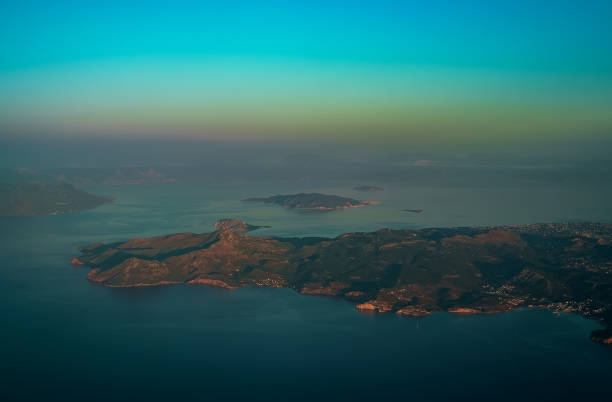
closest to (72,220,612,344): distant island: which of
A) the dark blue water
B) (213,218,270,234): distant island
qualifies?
the dark blue water

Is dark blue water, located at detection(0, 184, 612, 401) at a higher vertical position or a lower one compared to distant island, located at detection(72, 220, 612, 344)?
lower

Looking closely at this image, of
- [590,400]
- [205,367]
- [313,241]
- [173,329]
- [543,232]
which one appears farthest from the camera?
[543,232]

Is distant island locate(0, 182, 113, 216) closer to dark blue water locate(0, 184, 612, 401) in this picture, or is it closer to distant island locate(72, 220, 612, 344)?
distant island locate(72, 220, 612, 344)

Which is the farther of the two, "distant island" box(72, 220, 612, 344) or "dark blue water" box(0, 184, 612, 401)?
"distant island" box(72, 220, 612, 344)

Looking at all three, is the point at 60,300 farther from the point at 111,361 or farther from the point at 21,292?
the point at 111,361

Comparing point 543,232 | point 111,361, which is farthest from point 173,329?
point 543,232

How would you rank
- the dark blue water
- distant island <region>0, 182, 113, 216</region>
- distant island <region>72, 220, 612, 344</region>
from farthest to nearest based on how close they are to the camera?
1. distant island <region>0, 182, 113, 216</region>
2. distant island <region>72, 220, 612, 344</region>
3. the dark blue water
